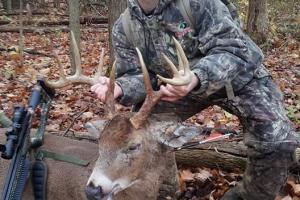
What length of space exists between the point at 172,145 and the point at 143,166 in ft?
0.88

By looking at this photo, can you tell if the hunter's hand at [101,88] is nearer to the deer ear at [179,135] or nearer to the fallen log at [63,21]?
the deer ear at [179,135]

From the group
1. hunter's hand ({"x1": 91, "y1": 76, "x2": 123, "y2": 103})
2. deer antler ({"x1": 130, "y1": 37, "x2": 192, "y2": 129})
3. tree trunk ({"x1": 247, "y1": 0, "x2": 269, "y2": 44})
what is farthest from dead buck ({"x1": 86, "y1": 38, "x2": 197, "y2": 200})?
tree trunk ({"x1": 247, "y1": 0, "x2": 269, "y2": 44})

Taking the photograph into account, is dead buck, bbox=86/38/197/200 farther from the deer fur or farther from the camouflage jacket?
the camouflage jacket

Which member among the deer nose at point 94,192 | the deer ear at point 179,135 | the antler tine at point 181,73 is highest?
the antler tine at point 181,73

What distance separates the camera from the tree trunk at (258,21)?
36.8 feet

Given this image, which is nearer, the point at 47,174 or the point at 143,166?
the point at 143,166

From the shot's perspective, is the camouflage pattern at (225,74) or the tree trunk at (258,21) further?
the tree trunk at (258,21)

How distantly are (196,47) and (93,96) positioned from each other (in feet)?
10.5

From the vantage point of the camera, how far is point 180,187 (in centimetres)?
473

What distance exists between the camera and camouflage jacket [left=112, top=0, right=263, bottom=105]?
3750 millimetres

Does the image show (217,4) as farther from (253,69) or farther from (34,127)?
(34,127)

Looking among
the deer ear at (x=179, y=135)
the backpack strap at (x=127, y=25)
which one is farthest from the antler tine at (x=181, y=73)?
the backpack strap at (x=127, y=25)

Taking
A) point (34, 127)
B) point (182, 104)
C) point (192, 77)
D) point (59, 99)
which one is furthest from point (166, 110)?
point (59, 99)

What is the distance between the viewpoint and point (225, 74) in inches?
148
